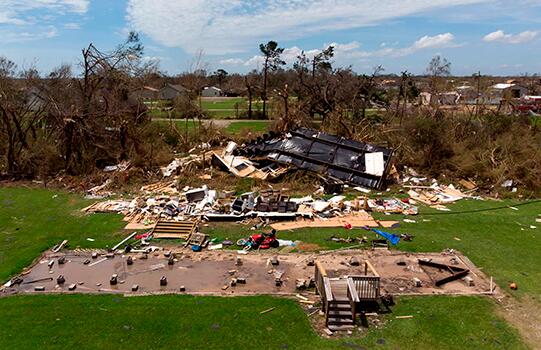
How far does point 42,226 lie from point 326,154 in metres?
11.0

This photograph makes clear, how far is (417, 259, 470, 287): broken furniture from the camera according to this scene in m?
9.38

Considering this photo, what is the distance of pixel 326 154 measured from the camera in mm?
17734

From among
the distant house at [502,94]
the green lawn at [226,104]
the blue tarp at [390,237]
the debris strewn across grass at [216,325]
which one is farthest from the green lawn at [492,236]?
the green lawn at [226,104]

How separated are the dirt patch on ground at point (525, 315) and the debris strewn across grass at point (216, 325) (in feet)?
0.74

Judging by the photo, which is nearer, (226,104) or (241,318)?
(241,318)

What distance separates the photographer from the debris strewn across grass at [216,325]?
720 centimetres

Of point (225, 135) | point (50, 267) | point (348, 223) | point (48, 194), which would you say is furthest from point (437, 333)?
point (225, 135)

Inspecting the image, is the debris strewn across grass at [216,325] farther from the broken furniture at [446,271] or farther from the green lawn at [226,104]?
the green lawn at [226,104]

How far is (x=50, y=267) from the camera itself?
33.8 feet

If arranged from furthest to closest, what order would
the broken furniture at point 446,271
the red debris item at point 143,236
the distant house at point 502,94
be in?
the distant house at point 502,94 → the red debris item at point 143,236 → the broken furniture at point 446,271

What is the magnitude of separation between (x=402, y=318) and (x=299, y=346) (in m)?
2.22

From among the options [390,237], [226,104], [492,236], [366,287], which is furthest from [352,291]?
[226,104]

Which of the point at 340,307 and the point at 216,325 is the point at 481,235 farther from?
the point at 216,325

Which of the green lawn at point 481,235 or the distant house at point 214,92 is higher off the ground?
the distant house at point 214,92
